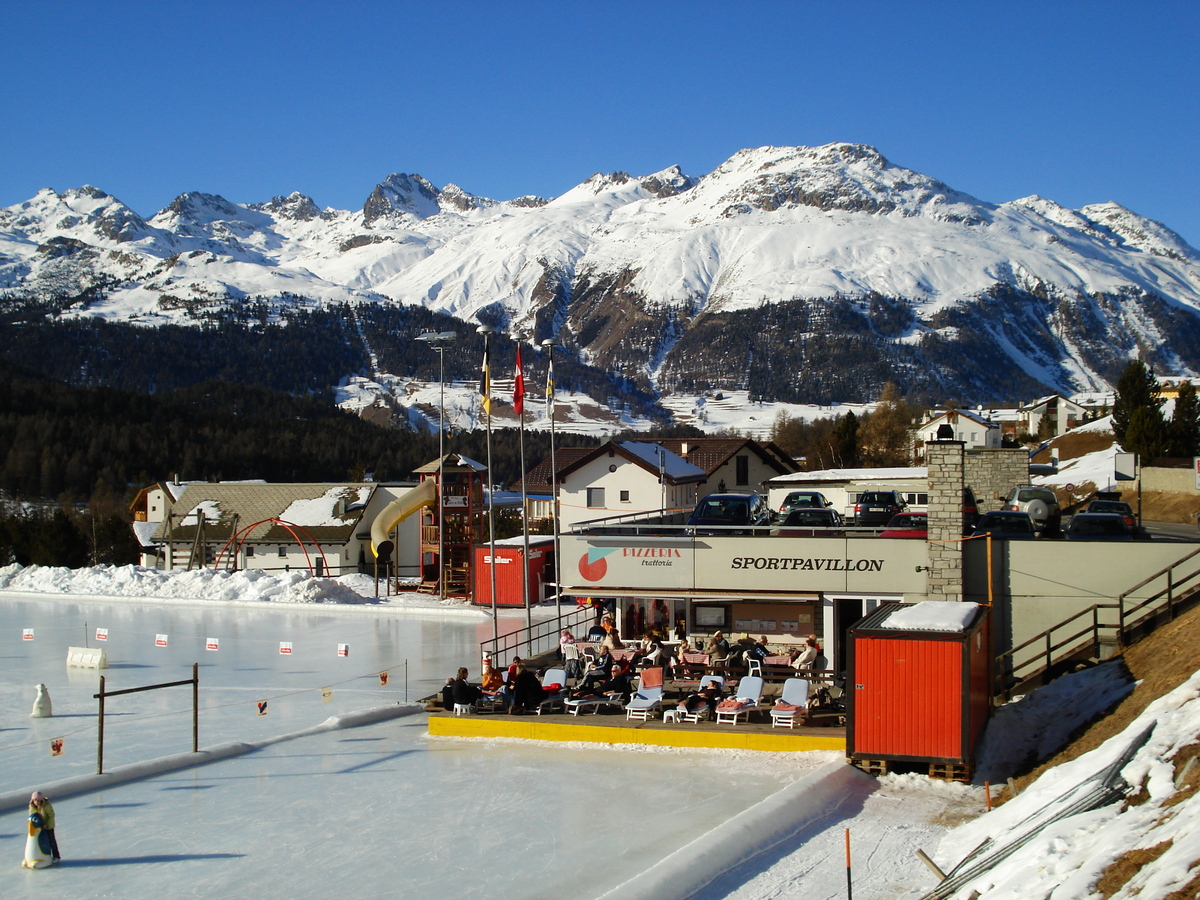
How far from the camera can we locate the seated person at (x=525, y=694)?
59.9ft

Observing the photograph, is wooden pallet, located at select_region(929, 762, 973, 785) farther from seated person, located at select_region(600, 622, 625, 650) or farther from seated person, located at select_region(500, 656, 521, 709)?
seated person, located at select_region(600, 622, 625, 650)

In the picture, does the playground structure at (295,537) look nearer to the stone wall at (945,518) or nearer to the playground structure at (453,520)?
the playground structure at (453,520)

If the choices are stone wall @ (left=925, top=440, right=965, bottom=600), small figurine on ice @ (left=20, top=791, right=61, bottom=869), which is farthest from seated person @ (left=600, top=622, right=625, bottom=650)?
small figurine on ice @ (left=20, top=791, right=61, bottom=869)

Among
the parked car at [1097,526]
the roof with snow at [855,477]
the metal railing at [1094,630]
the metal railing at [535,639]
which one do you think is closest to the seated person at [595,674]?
the metal railing at [535,639]

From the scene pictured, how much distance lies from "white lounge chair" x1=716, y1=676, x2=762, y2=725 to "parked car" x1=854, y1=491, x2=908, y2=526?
10295 millimetres

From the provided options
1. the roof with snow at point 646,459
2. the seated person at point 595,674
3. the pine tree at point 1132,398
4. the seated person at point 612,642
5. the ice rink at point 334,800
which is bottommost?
the ice rink at point 334,800

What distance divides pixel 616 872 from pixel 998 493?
32.0 m

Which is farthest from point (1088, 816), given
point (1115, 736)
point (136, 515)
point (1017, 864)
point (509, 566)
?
point (136, 515)

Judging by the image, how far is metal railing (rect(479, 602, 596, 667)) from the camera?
25719 mm

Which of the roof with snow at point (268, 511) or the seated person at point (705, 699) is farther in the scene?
the roof with snow at point (268, 511)

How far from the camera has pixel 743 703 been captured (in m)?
17.1

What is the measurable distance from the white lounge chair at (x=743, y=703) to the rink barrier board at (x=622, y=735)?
41cm

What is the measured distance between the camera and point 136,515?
2721 inches

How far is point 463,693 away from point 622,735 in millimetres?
3216
